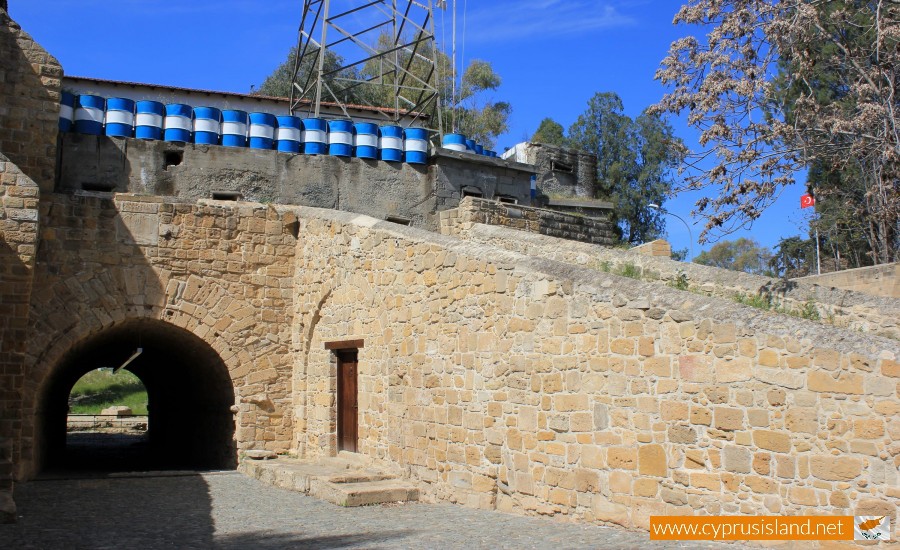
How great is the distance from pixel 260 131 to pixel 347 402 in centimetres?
576

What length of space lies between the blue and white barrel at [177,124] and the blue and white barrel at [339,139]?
2.43 m

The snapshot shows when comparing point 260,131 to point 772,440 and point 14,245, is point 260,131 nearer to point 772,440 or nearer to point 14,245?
point 14,245

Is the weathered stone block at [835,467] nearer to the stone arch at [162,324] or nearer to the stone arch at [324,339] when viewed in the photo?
the stone arch at [324,339]

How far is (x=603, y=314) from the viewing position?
22.7 feet

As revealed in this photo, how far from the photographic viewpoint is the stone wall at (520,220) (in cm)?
1420

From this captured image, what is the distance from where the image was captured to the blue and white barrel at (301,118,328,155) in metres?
15.0

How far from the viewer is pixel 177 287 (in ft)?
39.6

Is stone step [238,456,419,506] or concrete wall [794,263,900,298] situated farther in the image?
concrete wall [794,263,900,298]

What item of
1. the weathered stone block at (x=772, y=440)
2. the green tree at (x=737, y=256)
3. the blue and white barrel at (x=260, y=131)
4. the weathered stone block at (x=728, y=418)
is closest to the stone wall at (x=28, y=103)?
the blue and white barrel at (x=260, y=131)

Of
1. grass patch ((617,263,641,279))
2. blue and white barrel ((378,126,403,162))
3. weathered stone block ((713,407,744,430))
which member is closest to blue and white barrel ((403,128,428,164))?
blue and white barrel ((378,126,403,162))

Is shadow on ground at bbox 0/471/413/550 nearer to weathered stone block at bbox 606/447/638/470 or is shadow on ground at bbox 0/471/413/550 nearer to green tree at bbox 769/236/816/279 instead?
weathered stone block at bbox 606/447/638/470

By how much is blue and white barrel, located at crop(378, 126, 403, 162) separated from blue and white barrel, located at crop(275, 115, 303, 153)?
1535mm

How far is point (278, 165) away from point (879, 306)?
32.3 ft

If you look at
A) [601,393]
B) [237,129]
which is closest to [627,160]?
[237,129]
